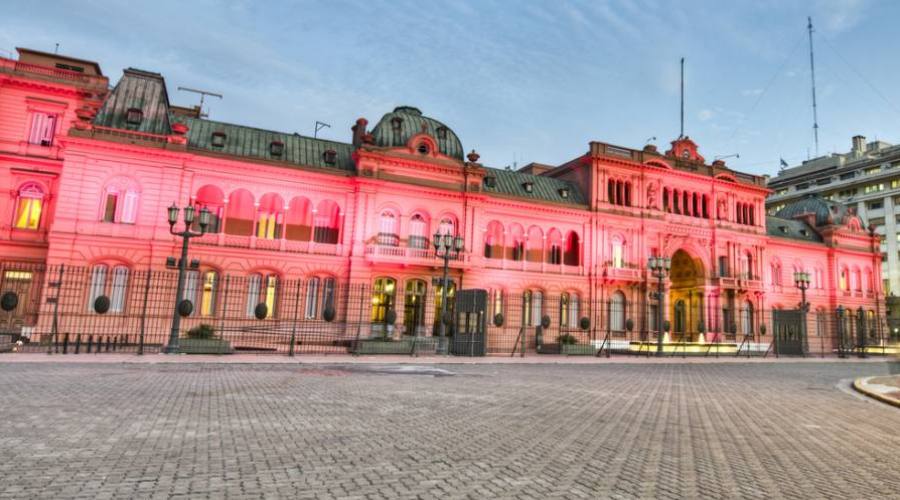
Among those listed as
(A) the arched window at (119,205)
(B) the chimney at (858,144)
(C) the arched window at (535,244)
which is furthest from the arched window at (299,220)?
(B) the chimney at (858,144)

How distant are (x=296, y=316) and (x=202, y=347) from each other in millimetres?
5057

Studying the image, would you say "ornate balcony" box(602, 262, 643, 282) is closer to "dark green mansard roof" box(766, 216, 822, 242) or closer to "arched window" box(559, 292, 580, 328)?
"arched window" box(559, 292, 580, 328)

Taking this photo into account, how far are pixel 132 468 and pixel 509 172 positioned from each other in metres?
39.2

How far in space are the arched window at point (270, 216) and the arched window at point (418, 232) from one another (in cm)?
816

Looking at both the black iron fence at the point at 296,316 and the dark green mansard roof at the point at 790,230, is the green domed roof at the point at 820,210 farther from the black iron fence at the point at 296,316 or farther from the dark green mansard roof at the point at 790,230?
the black iron fence at the point at 296,316

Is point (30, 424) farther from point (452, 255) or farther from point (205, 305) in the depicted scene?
point (452, 255)

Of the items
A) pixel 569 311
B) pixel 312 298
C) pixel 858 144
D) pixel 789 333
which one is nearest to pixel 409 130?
pixel 312 298

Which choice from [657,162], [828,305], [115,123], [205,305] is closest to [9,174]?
[115,123]

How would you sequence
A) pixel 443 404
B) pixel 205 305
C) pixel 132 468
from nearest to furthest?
1. pixel 132 468
2. pixel 443 404
3. pixel 205 305

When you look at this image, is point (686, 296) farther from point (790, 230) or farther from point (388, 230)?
point (388, 230)

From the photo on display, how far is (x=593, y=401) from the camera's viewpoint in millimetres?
10375

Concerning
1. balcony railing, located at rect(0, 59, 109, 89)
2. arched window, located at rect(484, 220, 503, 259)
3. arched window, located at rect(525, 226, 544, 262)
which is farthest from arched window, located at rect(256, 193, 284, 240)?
arched window, located at rect(525, 226, 544, 262)

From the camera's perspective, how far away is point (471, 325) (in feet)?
77.9

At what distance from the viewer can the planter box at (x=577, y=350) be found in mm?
28281
